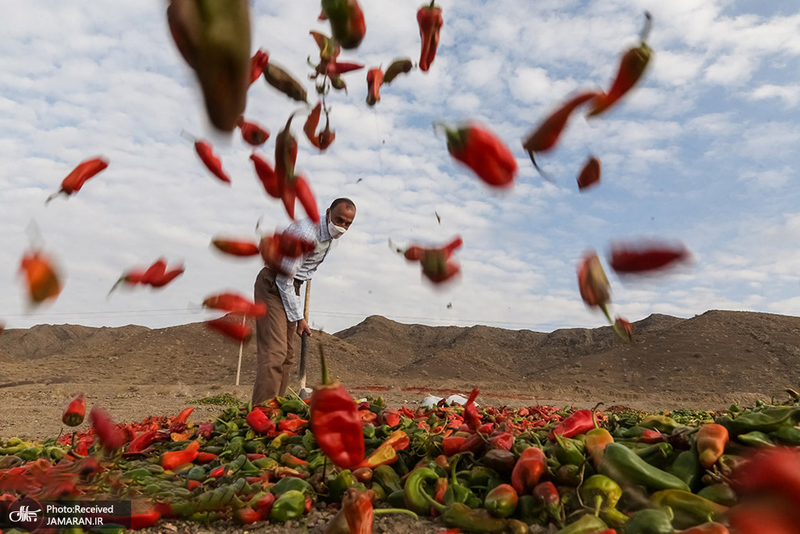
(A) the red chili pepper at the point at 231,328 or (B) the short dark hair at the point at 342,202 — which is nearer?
(A) the red chili pepper at the point at 231,328

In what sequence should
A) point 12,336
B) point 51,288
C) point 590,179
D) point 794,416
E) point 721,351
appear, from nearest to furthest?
point 794,416, point 590,179, point 51,288, point 721,351, point 12,336

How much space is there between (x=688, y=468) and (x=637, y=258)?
2.86 feet

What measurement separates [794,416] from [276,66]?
8.22 ft

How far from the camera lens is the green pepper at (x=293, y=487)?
8.40 ft

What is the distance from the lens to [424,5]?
2.75m

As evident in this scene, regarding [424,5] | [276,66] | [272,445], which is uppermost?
[424,5]

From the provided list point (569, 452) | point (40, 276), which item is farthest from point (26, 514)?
point (569, 452)

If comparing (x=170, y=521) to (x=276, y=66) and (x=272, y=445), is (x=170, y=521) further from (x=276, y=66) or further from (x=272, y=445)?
(x=276, y=66)

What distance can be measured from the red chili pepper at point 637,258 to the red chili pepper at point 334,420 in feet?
4.26

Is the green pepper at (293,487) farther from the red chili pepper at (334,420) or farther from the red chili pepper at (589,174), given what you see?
the red chili pepper at (589,174)

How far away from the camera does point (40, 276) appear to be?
2.92 metres

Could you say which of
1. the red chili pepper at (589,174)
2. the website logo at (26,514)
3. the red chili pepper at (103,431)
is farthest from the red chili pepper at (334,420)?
the red chili pepper at (103,431)

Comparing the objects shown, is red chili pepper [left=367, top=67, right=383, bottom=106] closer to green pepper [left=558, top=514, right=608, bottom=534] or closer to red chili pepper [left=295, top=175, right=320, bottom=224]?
red chili pepper [left=295, top=175, right=320, bottom=224]

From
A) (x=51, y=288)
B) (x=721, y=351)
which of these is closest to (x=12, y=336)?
(x=721, y=351)
